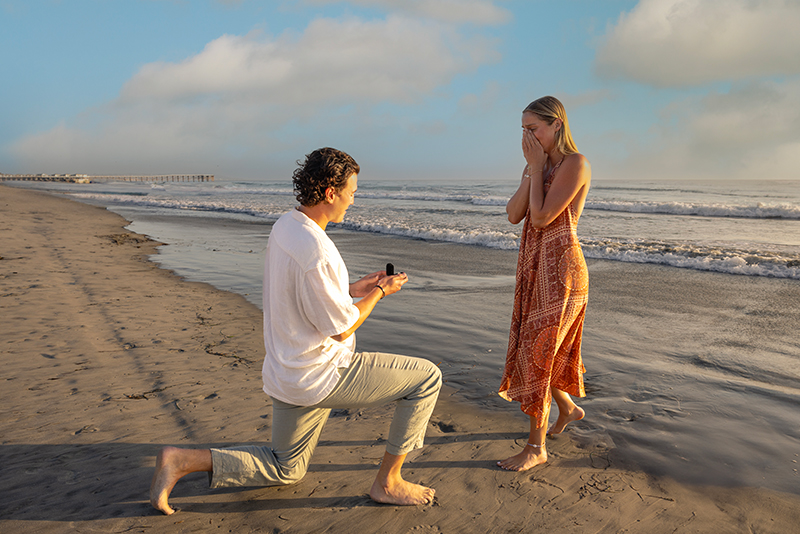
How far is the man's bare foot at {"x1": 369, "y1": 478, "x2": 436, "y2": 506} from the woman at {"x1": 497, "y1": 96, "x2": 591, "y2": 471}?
0.65 meters

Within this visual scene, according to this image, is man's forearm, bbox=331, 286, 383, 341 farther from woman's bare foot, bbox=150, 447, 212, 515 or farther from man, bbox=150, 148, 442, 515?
woman's bare foot, bbox=150, 447, 212, 515

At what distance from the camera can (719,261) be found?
9.30 metres

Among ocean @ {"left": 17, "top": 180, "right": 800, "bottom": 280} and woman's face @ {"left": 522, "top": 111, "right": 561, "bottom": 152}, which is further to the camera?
ocean @ {"left": 17, "top": 180, "right": 800, "bottom": 280}

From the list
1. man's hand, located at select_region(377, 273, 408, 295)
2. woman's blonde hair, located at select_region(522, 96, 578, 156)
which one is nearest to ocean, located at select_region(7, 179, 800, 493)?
man's hand, located at select_region(377, 273, 408, 295)

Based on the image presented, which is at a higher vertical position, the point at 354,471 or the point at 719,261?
the point at 719,261

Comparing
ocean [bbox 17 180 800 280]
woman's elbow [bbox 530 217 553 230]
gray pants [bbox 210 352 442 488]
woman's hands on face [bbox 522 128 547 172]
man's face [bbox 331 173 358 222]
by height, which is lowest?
gray pants [bbox 210 352 442 488]

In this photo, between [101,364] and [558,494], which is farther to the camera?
[101,364]

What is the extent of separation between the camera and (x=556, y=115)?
2.88 meters

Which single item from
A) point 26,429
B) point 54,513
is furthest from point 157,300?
point 54,513

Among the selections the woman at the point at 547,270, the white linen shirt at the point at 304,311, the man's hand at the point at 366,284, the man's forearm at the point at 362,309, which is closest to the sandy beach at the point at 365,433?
the woman at the point at 547,270

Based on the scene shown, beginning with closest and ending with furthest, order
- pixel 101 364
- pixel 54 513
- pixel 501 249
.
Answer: pixel 54 513
pixel 101 364
pixel 501 249

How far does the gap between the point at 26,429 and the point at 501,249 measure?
10884mm

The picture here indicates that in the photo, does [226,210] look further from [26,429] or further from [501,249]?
[26,429]

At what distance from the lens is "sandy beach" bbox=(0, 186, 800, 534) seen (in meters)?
2.46
